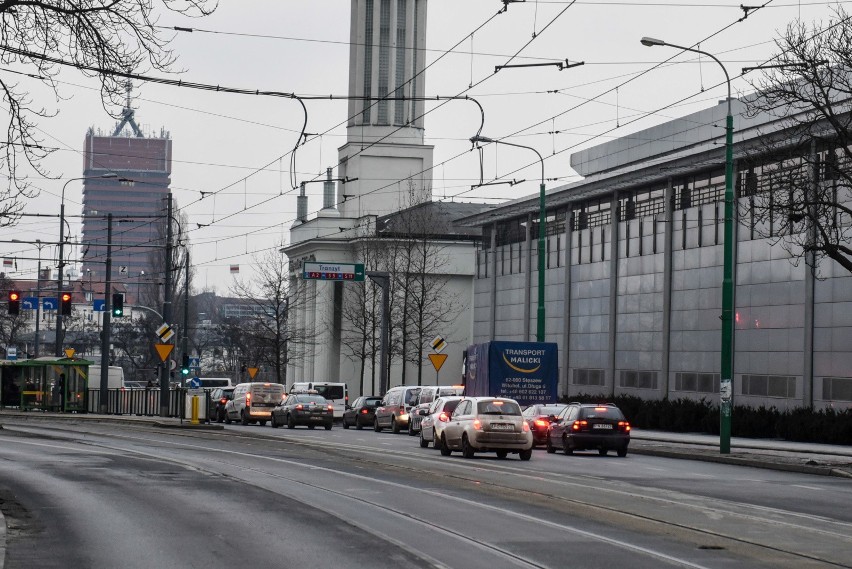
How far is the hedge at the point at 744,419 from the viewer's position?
43.0 metres

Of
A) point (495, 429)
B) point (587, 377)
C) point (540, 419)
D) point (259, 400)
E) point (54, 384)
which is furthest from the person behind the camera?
point (54, 384)

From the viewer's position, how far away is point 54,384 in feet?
A: 222

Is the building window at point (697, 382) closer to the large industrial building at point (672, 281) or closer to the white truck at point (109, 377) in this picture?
the large industrial building at point (672, 281)

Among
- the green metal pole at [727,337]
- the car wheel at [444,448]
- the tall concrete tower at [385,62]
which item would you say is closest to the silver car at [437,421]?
the car wheel at [444,448]

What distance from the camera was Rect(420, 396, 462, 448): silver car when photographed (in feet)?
116

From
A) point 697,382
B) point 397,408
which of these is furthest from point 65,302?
point 697,382

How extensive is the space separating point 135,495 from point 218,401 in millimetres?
43494

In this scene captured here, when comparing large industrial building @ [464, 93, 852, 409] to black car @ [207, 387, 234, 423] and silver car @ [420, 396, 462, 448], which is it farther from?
black car @ [207, 387, 234, 423]

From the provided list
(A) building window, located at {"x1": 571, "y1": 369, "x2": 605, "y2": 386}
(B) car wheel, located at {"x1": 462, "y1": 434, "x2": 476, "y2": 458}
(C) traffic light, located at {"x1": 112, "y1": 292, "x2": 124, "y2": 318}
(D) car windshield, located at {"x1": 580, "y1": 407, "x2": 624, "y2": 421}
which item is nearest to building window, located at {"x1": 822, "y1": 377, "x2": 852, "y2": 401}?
(D) car windshield, located at {"x1": 580, "y1": 407, "x2": 624, "y2": 421}

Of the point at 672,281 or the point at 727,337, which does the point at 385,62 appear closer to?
the point at 672,281

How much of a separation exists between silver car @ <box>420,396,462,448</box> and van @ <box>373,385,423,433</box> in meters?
13.7

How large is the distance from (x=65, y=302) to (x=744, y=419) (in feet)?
94.9

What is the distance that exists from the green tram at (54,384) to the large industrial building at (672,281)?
23.6 m

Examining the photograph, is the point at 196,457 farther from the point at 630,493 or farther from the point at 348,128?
the point at 348,128
